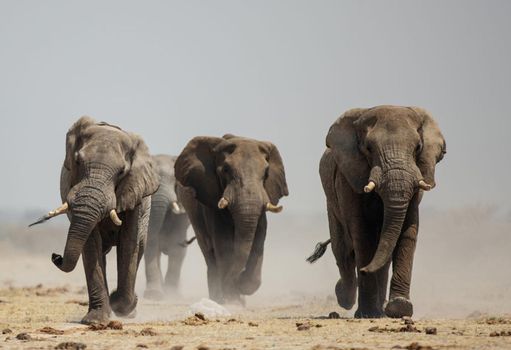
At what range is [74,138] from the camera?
63.3 ft

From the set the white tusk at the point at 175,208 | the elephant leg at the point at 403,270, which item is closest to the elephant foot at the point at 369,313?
the elephant leg at the point at 403,270

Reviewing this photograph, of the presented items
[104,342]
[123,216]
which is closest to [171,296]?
[123,216]

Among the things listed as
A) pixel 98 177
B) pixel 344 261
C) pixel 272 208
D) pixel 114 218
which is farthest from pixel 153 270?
pixel 98 177

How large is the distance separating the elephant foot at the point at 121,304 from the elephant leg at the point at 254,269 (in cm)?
629

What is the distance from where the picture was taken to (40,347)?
15195 mm

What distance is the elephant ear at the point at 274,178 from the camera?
1086 inches

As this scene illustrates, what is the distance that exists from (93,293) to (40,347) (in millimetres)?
3693

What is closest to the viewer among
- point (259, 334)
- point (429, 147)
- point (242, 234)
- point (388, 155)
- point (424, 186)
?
point (259, 334)

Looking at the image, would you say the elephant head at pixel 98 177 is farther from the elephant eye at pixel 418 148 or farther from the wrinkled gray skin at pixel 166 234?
the wrinkled gray skin at pixel 166 234

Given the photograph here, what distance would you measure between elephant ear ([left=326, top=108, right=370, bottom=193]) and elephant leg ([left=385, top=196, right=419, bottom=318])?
32.3 inches

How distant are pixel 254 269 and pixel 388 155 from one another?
8364mm

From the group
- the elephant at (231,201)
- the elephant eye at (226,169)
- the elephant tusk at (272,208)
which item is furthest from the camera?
the elephant eye at (226,169)

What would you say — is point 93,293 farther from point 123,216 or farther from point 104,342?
point 104,342

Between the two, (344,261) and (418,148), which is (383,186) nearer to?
(418,148)
